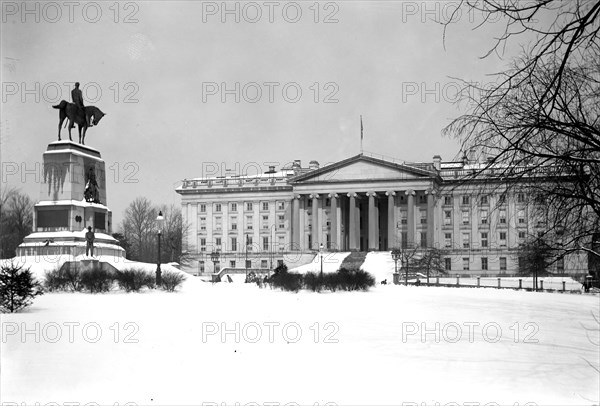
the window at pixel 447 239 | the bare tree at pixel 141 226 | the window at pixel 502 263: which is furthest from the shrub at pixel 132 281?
the window at pixel 447 239

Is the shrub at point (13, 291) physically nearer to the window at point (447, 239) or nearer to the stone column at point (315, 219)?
the stone column at point (315, 219)

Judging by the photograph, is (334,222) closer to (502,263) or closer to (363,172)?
(363,172)

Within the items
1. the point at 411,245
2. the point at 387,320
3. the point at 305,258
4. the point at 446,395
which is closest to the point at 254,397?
the point at 446,395

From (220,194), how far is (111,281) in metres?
77.7

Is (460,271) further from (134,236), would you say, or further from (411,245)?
(134,236)

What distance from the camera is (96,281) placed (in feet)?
68.6

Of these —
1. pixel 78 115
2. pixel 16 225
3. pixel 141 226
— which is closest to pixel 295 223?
pixel 141 226

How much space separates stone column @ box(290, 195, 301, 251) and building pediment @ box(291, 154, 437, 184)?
340 centimetres

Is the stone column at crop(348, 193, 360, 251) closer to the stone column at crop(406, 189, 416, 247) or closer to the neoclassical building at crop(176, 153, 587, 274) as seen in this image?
the neoclassical building at crop(176, 153, 587, 274)

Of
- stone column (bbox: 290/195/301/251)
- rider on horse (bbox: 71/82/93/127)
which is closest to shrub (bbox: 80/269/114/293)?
rider on horse (bbox: 71/82/93/127)

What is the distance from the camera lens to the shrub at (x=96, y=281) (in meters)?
20.7

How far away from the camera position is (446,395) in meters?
8.24

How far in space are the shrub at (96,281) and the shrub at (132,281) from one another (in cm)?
42

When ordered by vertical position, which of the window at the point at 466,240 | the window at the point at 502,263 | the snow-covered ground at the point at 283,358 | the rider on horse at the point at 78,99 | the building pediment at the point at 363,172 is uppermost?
the building pediment at the point at 363,172
